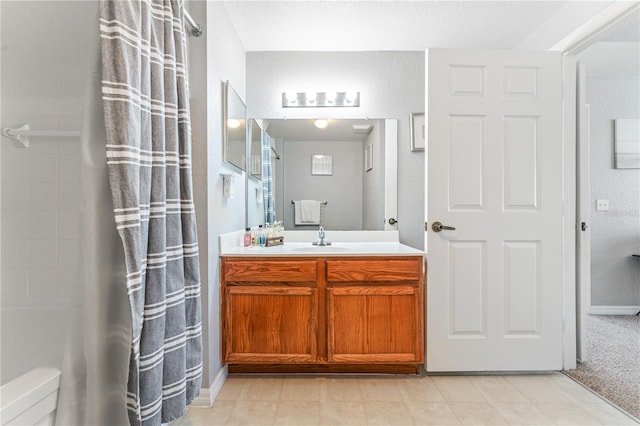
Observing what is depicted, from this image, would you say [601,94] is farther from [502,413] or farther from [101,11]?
[101,11]

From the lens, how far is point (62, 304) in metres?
1.60

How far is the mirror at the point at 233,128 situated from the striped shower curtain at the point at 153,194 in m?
0.81

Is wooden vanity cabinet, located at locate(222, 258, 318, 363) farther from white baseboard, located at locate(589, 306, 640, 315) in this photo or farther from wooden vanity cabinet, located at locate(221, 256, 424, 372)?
white baseboard, located at locate(589, 306, 640, 315)

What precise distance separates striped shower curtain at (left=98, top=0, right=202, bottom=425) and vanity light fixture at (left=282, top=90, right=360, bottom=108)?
4.82 feet

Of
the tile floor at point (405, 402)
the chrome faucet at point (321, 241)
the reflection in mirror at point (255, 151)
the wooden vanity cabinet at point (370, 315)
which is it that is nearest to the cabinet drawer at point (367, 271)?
the wooden vanity cabinet at point (370, 315)

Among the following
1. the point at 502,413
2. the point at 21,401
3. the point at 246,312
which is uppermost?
the point at 21,401

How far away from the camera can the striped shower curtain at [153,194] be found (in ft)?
3.67

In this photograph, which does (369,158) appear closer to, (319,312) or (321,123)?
(321,123)

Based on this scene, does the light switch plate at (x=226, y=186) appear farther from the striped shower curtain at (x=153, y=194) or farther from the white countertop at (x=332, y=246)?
the striped shower curtain at (x=153, y=194)

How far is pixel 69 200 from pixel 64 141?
0.84 feet

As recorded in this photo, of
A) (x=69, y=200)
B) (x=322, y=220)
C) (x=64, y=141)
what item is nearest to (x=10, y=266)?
(x=69, y=200)

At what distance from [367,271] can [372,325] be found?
34 cm

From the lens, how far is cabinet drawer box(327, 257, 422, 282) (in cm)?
227

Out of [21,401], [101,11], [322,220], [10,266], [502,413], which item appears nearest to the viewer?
[21,401]
